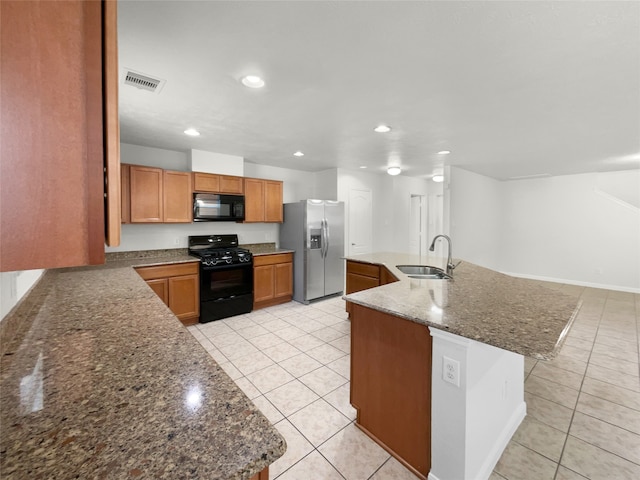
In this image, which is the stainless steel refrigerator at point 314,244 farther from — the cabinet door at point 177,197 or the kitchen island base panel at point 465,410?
the kitchen island base panel at point 465,410

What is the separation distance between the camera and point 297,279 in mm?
4758

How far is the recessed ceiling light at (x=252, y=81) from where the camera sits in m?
1.95

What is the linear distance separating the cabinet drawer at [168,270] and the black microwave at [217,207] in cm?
68

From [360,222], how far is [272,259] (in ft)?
6.98

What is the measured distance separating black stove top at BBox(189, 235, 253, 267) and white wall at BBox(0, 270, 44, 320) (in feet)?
6.56

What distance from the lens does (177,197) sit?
12.3 ft

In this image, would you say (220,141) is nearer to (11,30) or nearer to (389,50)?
(389,50)

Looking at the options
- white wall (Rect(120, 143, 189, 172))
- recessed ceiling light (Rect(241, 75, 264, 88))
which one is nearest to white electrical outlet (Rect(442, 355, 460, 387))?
recessed ceiling light (Rect(241, 75, 264, 88))

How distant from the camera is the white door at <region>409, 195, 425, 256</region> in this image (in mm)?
7033

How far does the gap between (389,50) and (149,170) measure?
321cm

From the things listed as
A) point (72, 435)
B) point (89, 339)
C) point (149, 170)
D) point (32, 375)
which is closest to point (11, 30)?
point (72, 435)

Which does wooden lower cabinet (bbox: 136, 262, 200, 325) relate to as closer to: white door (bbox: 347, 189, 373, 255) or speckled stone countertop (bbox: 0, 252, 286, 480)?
speckled stone countertop (bbox: 0, 252, 286, 480)

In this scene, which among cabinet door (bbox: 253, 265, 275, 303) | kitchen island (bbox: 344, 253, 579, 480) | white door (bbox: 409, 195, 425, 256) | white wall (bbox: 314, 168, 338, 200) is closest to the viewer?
kitchen island (bbox: 344, 253, 579, 480)

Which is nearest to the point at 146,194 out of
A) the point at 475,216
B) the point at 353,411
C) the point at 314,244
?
the point at 314,244
